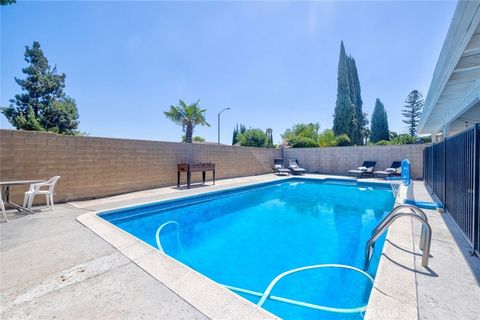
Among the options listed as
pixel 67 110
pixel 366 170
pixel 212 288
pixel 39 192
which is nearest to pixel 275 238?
pixel 212 288

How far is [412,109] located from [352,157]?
2949cm

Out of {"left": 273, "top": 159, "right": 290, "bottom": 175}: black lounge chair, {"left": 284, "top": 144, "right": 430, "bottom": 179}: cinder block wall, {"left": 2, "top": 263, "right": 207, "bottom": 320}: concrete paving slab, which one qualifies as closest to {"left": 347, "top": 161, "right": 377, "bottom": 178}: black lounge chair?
{"left": 284, "top": 144, "right": 430, "bottom": 179}: cinder block wall

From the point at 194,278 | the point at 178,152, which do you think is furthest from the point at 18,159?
the point at 194,278

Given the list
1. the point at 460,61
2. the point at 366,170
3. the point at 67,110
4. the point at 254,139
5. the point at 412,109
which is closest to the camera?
the point at 460,61

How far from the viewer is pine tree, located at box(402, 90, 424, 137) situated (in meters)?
31.9

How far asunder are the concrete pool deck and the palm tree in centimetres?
1643

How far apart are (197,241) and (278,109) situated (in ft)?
68.6

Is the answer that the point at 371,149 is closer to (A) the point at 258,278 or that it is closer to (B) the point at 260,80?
(B) the point at 260,80

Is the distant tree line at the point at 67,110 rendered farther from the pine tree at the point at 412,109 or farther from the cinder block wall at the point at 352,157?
the pine tree at the point at 412,109

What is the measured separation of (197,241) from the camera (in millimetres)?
3922

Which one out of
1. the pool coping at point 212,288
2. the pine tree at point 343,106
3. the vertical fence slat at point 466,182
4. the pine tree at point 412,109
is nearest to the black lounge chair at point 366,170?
the vertical fence slat at point 466,182

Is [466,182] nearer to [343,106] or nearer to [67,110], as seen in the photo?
[343,106]

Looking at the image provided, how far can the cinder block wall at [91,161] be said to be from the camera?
16.7 feet

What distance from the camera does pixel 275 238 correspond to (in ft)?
13.3
